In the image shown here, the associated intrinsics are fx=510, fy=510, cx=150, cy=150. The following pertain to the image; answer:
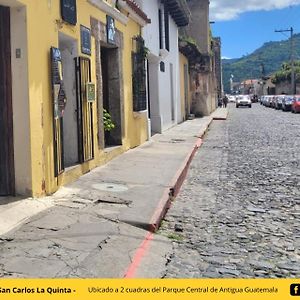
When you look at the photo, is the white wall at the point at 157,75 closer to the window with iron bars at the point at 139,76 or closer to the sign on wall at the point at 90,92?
the window with iron bars at the point at 139,76

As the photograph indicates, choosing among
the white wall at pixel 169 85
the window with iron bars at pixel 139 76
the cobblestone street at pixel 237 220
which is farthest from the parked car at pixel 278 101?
the cobblestone street at pixel 237 220

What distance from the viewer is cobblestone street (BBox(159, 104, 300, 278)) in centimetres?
493

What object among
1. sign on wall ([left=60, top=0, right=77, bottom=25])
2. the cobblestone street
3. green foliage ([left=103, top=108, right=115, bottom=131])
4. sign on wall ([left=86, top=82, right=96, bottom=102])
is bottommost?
the cobblestone street

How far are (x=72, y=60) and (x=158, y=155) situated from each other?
419cm

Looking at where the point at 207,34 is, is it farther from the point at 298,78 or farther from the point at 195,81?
the point at 298,78

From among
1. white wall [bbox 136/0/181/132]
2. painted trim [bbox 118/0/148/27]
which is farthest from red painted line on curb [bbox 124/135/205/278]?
white wall [bbox 136/0/181/132]

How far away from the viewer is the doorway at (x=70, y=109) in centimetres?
873

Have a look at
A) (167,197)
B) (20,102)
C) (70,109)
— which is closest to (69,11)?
(70,109)

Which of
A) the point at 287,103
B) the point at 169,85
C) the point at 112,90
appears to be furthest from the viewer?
the point at 287,103

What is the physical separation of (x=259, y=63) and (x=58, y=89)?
141 meters

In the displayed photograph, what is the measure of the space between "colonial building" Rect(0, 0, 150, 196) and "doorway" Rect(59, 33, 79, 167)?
17mm

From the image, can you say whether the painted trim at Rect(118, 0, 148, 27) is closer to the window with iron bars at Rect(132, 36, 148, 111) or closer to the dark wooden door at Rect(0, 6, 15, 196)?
the window with iron bars at Rect(132, 36, 148, 111)

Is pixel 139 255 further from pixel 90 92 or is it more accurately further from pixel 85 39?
pixel 85 39

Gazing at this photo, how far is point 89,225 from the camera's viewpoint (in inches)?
232
